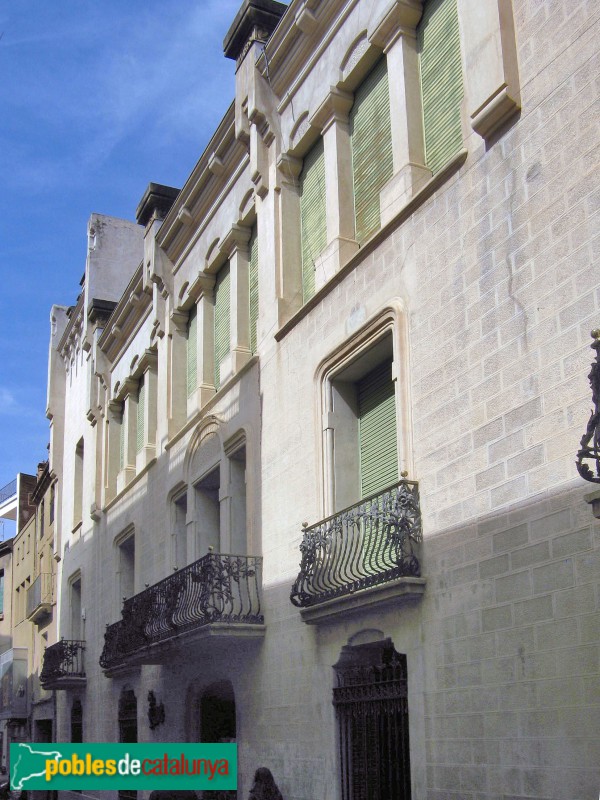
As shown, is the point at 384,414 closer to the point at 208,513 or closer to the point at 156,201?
the point at 208,513

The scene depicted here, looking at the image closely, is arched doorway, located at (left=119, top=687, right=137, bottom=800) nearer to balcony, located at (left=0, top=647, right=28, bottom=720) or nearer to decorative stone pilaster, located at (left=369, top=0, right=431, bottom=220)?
decorative stone pilaster, located at (left=369, top=0, right=431, bottom=220)

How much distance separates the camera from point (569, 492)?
26.6 ft

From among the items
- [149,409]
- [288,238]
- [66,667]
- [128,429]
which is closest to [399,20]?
[288,238]

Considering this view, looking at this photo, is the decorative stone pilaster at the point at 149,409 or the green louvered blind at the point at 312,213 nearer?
the green louvered blind at the point at 312,213

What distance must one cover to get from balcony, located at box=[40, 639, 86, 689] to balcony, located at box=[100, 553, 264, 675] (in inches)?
312

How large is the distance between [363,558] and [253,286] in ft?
22.6

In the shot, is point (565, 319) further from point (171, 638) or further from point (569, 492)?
point (171, 638)

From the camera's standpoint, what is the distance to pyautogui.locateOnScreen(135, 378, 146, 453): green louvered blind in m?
22.9

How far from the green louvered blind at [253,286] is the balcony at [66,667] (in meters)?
12.3

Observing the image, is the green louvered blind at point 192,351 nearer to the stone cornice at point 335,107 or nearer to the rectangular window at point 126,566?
the rectangular window at point 126,566

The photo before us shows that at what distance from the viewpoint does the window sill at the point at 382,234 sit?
10289 millimetres

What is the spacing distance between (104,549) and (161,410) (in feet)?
19.3

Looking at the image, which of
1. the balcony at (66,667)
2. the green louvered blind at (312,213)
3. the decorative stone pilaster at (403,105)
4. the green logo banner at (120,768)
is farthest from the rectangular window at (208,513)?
the balcony at (66,667)

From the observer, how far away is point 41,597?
3409 centimetres
